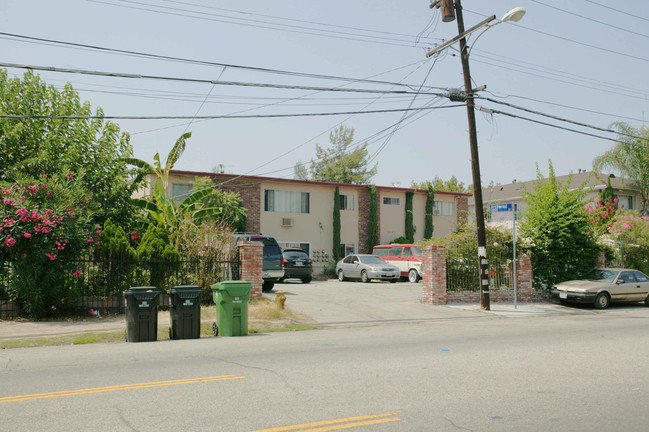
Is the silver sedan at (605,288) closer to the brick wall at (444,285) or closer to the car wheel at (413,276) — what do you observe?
the brick wall at (444,285)

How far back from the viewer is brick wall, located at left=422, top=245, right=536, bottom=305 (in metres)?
18.6

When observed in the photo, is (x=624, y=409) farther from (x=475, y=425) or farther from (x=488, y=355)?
(x=488, y=355)

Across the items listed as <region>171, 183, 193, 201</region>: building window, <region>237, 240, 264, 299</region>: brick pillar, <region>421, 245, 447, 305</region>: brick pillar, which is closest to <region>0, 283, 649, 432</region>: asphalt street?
<region>237, 240, 264, 299</region>: brick pillar

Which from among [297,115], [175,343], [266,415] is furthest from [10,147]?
[266,415]

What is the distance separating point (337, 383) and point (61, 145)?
47.2 feet

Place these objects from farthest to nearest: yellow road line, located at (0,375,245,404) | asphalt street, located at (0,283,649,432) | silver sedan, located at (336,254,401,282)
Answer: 1. silver sedan, located at (336,254,401,282)
2. yellow road line, located at (0,375,245,404)
3. asphalt street, located at (0,283,649,432)

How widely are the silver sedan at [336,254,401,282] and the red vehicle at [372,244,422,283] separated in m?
0.97

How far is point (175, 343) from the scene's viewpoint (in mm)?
10836

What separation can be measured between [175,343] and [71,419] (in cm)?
558

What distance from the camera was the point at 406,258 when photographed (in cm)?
2778

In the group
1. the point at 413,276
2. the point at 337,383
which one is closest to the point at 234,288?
the point at 337,383

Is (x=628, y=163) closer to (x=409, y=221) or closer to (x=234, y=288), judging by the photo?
(x=409, y=221)

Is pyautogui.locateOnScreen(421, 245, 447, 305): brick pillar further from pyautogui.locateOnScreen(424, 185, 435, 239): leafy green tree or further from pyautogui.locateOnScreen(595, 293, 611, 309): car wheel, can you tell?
pyautogui.locateOnScreen(424, 185, 435, 239): leafy green tree

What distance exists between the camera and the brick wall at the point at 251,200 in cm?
3150
